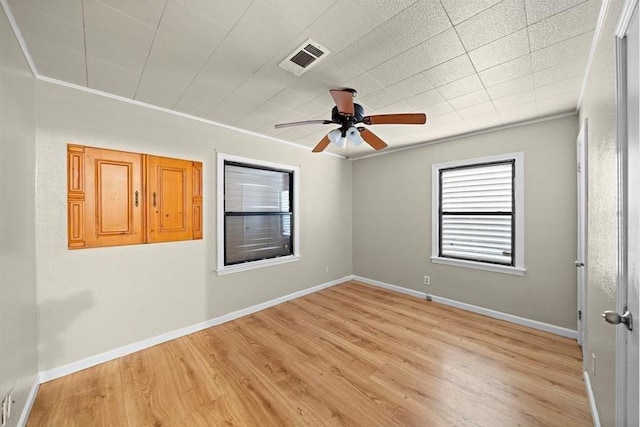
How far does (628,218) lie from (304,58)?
76.2 inches

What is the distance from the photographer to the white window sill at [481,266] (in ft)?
10.3

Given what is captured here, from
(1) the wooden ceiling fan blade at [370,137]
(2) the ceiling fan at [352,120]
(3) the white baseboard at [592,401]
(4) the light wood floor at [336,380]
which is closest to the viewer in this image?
(3) the white baseboard at [592,401]

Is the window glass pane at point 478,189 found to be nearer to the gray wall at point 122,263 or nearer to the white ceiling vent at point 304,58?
the gray wall at point 122,263

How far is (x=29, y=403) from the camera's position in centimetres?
177

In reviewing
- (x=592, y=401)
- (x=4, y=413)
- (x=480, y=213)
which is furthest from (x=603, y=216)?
(x=4, y=413)

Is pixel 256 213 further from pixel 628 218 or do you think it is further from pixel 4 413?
pixel 628 218

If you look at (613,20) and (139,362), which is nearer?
(613,20)

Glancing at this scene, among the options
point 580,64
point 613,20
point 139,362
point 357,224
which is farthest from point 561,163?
point 139,362

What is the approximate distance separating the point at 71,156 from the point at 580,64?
4.19m

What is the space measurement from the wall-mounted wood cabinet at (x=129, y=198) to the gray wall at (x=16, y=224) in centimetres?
29

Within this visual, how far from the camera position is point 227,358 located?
242cm

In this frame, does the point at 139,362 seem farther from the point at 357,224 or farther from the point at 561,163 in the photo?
the point at 561,163

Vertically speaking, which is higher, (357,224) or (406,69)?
(406,69)

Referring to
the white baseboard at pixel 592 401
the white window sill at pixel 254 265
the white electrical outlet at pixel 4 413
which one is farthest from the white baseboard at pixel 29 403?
the white baseboard at pixel 592 401
